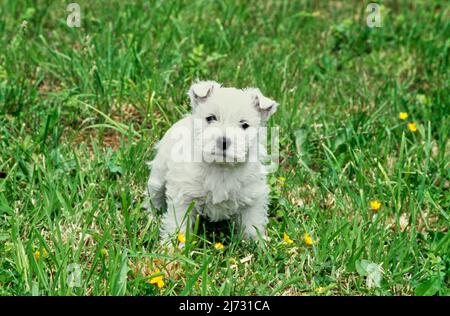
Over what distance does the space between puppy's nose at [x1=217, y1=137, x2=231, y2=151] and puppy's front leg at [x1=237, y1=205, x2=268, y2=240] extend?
65cm

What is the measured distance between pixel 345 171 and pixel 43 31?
313 cm

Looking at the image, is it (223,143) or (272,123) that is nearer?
(223,143)

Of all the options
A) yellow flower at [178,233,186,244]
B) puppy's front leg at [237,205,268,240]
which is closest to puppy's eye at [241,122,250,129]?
puppy's front leg at [237,205,268,240]

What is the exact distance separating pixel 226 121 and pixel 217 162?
27cm

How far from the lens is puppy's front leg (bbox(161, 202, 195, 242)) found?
14.0 ft

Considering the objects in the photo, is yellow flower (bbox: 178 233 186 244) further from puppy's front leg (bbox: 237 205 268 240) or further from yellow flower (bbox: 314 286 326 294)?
yellow flower (bbox: 314 286 326 294)

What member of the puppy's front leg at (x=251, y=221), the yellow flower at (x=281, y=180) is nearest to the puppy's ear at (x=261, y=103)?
the puppy's front leg at (x=251, y=221)

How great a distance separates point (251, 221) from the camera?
444 centimetres

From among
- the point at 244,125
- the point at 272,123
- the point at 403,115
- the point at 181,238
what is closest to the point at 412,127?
the point at 403,115

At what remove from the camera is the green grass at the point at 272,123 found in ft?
13.6

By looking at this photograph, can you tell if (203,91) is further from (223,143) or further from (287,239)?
(287,239)

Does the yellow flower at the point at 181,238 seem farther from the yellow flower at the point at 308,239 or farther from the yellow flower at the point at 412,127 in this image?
the yellow flower at the point at 412,127

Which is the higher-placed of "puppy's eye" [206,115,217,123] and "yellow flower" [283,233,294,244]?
"puppy's eye" [206,115,217,123]
